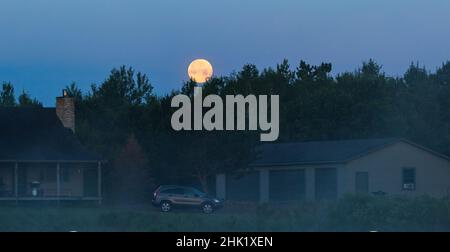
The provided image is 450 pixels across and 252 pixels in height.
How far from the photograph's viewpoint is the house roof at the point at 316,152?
58.0 meters

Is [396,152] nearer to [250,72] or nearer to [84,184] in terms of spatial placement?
[84,184]

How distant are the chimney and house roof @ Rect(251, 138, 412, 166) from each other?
34.7ft

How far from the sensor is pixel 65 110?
60.6m

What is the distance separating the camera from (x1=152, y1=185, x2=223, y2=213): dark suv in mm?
52219

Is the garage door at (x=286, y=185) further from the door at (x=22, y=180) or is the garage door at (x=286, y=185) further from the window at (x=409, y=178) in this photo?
the door at (x=22, y=180)

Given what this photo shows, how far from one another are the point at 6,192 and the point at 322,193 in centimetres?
1658

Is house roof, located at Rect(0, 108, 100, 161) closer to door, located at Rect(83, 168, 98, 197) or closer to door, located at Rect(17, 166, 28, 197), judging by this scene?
door, located at Rect(17, 166, 28, 197)

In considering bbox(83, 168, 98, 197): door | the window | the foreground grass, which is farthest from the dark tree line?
the foreground grass

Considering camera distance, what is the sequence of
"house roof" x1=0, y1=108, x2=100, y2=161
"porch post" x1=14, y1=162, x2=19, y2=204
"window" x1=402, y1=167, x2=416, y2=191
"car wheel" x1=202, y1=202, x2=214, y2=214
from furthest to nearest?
"window" x1=402, y1=167, x2=416, y2=191 < "house roof" x1=0, y1=108, x2=100, y2=161 < "porch post" x1=14, y1=162, x2=19, y2=204 < "car wheel" x1=202, y1=202, x2=214, y2=214

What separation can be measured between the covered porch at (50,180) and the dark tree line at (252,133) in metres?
1.65

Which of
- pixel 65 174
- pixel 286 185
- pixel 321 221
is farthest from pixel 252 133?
pixel 321 221
